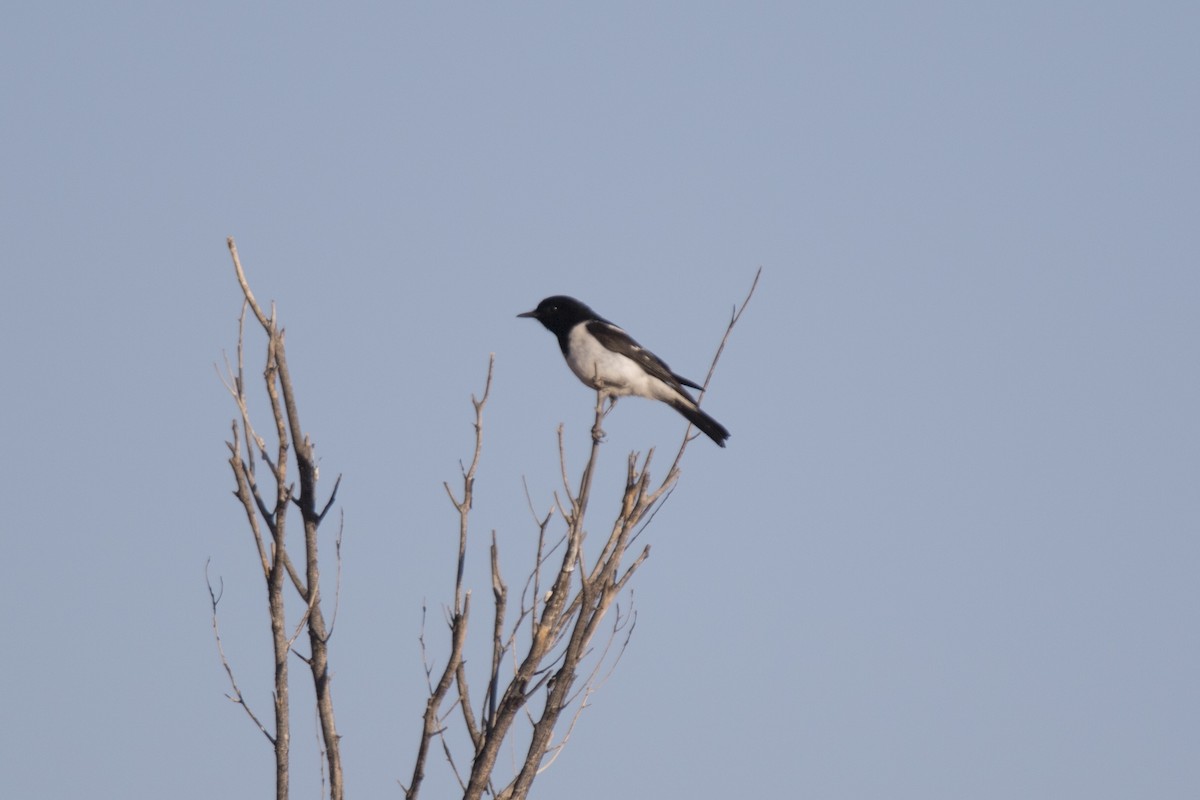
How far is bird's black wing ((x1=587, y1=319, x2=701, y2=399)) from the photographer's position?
1005 cm

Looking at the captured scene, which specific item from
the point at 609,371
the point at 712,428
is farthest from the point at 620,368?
the point at 712,428

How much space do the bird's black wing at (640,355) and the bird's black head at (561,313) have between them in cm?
36

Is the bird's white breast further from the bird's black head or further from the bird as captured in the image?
the bird's black head

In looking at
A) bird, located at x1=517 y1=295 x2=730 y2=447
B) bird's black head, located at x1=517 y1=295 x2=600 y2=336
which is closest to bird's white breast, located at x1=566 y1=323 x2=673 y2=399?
bird, located at x1=517 y1=295 x2=730 y2=447

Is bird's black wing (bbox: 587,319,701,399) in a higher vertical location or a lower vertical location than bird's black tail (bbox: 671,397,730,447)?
higher

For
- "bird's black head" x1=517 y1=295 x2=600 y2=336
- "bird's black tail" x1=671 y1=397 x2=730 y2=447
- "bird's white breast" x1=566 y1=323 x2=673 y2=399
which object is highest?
"bird's black head" x1=517 y1=295 x2=600 y2=336

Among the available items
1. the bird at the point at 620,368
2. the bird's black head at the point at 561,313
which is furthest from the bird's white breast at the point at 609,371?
the bird's black head at the point at 561,313

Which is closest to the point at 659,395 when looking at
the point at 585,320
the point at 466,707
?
the point at 585,320

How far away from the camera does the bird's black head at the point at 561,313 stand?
10.7 m

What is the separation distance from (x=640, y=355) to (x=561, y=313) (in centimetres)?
100

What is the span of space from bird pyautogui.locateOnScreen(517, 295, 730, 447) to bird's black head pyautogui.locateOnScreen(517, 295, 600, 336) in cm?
8

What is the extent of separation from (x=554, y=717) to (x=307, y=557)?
2.98 feet

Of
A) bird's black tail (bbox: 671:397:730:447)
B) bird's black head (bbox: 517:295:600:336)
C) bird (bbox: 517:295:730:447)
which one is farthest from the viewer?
bird's black head (bbox: 517:295:600:336)

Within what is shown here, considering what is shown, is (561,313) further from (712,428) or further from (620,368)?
(712,428)
